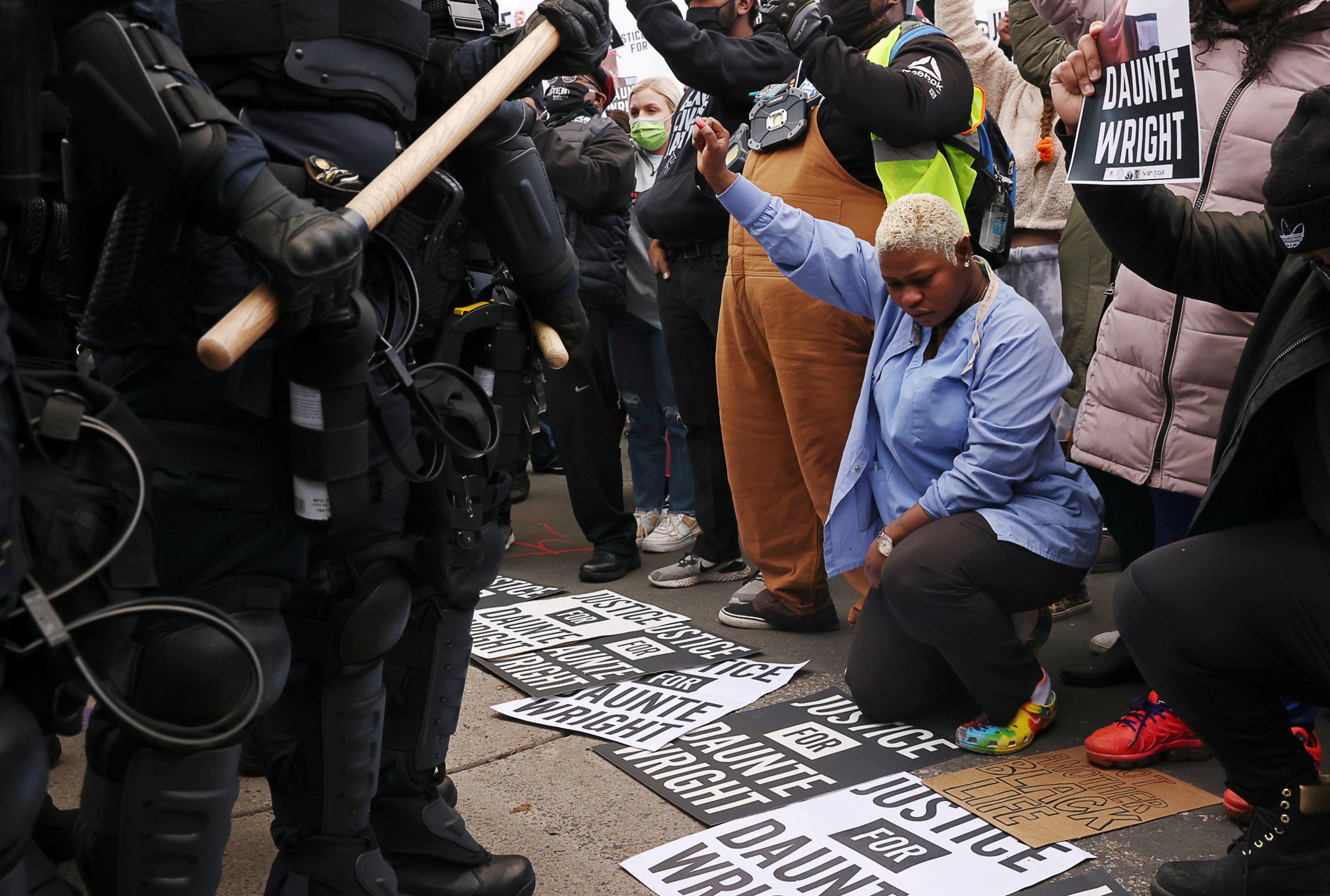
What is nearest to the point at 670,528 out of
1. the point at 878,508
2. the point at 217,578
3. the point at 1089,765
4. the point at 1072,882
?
the point at 878,508

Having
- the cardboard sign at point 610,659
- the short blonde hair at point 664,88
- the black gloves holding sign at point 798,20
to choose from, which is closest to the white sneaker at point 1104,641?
the cardboard sign at point 610,659

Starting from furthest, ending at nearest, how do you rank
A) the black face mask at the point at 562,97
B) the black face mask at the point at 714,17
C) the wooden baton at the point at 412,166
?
the black face mask at the point at 562,97 → the black face mask at the point at 714,17 → the wooden baton at the point at 412,166

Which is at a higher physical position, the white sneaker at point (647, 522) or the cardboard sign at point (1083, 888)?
the cardboard sign at point (1083, 888)

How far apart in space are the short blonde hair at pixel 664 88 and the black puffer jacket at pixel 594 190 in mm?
825

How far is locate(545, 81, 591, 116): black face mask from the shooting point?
4.97 metres

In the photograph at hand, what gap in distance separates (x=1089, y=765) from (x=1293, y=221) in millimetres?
1335

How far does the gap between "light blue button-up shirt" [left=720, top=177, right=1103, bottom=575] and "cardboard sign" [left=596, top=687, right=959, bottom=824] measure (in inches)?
17.7

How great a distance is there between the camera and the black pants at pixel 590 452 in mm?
4781

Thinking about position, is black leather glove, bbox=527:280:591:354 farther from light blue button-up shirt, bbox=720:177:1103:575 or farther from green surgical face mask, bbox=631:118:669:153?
green surgical face mask, bbox=631:118:669:153

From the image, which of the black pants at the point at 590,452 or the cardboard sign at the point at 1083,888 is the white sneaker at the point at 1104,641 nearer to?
the cardboard sign at the point at 1083,888

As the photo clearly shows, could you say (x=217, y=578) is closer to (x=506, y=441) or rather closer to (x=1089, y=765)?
(x=506, y=441)

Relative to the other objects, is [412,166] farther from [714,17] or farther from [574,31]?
[714,17]

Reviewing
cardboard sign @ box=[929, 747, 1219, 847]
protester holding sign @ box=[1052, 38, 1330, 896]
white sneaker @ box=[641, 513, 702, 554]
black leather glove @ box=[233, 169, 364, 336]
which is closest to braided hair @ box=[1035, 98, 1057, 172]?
white sneaker @ box=[641, 513, 702, 554]

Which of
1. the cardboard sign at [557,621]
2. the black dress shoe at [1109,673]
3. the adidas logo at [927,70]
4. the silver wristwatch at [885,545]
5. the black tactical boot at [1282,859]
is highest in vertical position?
the adidas logo at [927,70]
